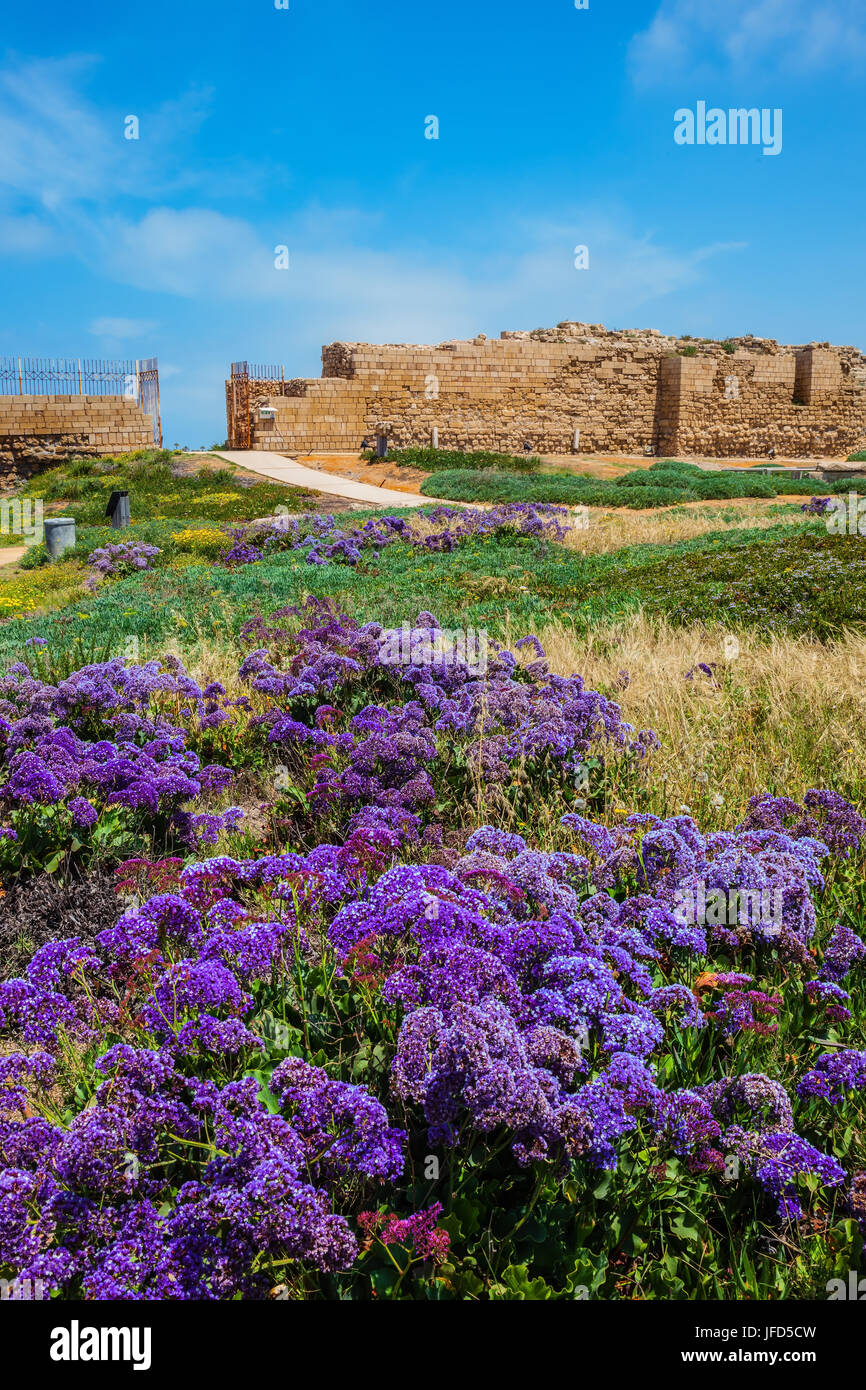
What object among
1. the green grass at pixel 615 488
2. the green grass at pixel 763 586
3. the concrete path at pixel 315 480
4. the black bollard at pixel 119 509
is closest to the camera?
the green grass at pixel 763 586

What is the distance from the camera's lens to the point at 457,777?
14.0 ft

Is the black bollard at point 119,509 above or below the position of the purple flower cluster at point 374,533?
above

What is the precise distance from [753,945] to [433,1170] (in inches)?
55.0

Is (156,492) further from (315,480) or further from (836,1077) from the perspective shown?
(836,1077)

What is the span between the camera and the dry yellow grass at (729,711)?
13.6 ft

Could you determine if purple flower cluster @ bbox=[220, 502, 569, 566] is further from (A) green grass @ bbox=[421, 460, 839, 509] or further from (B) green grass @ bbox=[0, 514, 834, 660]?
(A) green grass @ bbox=[421, 460, 839, 509]

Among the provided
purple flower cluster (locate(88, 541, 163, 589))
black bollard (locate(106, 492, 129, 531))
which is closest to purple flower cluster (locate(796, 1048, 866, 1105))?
purple flower cluster (locate(88, 541, 163, 589))

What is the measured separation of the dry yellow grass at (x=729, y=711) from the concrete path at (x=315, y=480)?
36.7 ft

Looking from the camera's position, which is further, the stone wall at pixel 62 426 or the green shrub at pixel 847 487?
the stone wall at pixel 62 426

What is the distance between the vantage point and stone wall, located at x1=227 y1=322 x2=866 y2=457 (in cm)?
2688

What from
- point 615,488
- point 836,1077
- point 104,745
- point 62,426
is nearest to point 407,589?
point 104,745

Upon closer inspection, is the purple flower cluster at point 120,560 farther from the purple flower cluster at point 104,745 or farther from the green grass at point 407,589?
the purple flower cluster at point 104,745

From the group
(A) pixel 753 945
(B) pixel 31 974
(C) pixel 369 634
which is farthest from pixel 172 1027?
(C) pixel 369 634

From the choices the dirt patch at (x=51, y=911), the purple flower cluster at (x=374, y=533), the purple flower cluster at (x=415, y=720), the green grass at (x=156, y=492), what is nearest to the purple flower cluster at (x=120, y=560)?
the purple flower cluster at (x=374, y=533)
